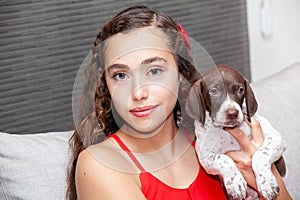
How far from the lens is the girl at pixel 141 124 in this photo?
1228 millimetres

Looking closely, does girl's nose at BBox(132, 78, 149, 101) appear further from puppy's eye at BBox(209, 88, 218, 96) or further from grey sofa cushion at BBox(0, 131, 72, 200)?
grey sofa cushion at BBox(0, 131, 72, 200)

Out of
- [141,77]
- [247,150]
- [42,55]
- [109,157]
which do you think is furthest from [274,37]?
[141,77]

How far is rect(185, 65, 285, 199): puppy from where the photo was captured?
1.32m

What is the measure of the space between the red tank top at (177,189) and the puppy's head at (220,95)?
188 millimetres

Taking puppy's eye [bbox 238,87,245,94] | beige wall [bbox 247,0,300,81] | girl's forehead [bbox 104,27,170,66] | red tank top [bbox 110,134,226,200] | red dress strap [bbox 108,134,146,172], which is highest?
girl's forehead [bbox 104,27,170,66]

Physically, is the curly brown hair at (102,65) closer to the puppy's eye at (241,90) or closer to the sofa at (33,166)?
the puppy's eye at (241,90)

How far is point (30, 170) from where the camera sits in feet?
5.18

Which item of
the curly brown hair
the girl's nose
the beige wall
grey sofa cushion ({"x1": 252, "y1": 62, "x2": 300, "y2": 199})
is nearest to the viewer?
the girl's nose

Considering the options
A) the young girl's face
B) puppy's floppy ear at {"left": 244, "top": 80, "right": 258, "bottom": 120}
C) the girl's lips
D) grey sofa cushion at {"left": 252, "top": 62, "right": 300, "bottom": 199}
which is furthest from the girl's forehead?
grey sofa cushion at {"left": 252, "top": 62, "right": 300, "bottom": 199}

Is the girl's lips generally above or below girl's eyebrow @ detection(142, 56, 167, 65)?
below

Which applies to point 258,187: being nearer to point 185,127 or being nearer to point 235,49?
point 185,127

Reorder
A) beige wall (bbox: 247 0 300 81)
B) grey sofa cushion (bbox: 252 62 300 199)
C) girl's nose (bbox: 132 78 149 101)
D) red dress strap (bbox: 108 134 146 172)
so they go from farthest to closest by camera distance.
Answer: beige wall (bbox: 247 0 300 81), grey sofa cushion (bbox: 252 62 300 199), red dress strap (bbox: 108 134 146 172), girl's nose (bbox: 132 78 149 101)

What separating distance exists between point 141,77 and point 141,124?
12 centimetres

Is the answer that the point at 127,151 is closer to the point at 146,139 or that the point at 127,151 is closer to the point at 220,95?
the point at 146,139
